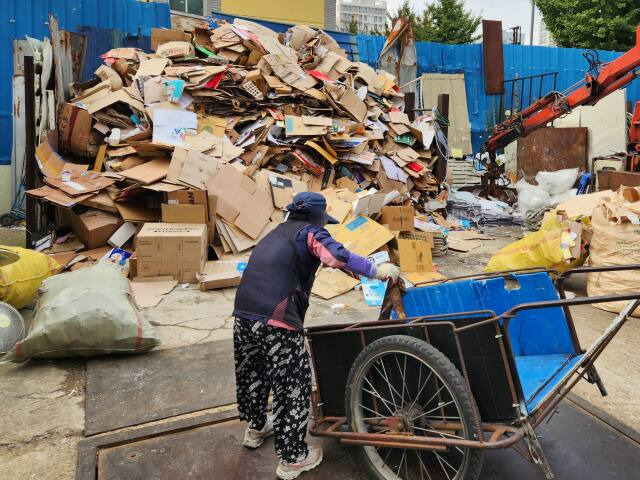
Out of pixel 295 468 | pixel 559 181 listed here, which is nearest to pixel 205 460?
pixel 295 468

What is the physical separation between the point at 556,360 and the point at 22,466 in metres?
2.64

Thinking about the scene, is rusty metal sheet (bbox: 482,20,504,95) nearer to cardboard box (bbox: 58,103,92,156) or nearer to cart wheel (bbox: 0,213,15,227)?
cardboard box (bbox: 58,103,92,156)

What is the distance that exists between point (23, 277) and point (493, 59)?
42.4ft

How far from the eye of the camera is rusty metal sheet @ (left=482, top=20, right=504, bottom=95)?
1360cm

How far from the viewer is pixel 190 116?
685cm

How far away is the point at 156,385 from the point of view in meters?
3.27

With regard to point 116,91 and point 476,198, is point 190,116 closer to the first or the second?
point 116,91

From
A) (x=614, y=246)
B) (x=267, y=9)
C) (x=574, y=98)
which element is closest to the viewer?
(x=614, y=246)

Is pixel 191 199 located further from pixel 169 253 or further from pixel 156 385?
pixel 156 385

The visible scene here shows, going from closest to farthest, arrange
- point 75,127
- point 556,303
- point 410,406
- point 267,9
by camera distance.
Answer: point 556,303 < point 410,406 < point 75,127 < point 267,9

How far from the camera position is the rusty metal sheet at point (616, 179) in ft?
25.1

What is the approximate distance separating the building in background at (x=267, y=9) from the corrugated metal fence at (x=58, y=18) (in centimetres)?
478

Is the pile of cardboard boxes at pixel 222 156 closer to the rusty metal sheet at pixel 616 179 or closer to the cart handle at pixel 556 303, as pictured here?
the rusty metal sheet at pixel 616 179

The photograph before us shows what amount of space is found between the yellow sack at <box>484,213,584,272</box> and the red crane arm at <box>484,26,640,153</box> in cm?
371
